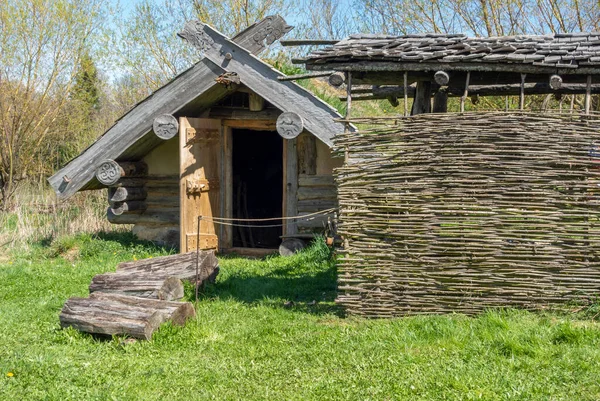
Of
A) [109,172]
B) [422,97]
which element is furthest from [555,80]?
[109,172]

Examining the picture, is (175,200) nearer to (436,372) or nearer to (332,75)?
(332,75)

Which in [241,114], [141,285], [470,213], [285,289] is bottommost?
[285,289]

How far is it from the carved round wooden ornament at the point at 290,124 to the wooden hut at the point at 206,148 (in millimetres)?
15

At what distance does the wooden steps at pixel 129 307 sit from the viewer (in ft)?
23.4

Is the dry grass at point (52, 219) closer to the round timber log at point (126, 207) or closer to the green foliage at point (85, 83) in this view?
the round timber log at point (126, 207)

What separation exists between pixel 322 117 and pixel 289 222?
6.60 feet

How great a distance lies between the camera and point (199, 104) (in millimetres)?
12242

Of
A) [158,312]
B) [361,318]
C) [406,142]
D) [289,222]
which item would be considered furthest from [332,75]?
[289,222]

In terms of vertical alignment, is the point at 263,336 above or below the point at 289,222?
below

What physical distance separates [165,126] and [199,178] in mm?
1016

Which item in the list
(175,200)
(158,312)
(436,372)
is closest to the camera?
(436,372)

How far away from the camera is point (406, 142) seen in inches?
308

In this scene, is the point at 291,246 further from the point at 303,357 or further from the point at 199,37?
the point at 303,357

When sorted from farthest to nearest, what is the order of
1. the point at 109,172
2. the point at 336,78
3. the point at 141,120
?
the point at 109,172 → the point at 141,120 → the point at 336,78
